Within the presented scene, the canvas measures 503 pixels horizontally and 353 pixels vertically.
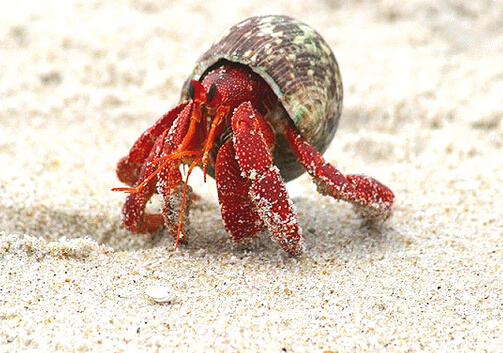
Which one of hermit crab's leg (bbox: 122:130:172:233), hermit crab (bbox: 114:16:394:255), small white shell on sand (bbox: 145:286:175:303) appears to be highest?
hermit crab (bbox: 114:16:394:255)

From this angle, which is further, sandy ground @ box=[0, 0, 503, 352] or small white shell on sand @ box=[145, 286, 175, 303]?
small white shell on sand @ box=[145, 286, 175, 303]

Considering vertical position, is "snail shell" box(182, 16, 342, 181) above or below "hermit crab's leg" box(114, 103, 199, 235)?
above

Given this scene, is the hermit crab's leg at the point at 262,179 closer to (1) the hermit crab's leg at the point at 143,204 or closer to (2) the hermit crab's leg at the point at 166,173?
(2) the hermit crab's leg at the point at 166,173

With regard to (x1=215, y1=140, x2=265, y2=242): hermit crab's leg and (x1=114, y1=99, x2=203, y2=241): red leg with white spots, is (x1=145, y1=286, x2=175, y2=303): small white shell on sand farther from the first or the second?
(x1=215, y1=140, x2=265, y2=242): hermit crab's leg

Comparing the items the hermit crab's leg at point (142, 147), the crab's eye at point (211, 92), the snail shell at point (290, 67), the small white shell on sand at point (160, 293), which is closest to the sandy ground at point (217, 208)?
the small white shell on sand at point (160, 293)

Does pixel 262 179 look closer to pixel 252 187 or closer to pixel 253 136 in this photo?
pixel 252 187

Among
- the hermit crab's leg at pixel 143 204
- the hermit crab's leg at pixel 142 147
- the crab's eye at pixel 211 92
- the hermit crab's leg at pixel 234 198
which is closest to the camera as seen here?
the crab's eye at pixel 211 92

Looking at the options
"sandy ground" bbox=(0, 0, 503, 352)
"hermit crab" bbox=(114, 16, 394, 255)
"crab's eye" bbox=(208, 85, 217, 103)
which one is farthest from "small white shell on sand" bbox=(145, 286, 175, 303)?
"crab's eye" bbox=(208, 85, 217, 103)
